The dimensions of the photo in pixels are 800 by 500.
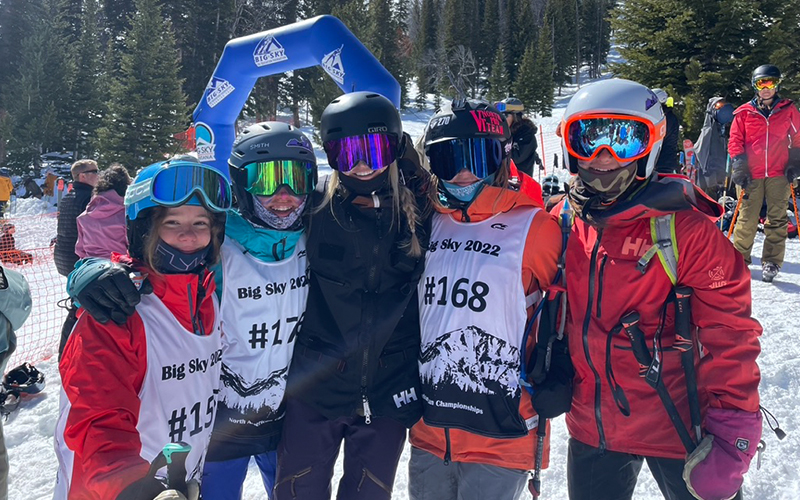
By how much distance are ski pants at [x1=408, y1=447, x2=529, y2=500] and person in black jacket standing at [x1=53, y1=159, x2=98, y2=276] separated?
16.0 ft

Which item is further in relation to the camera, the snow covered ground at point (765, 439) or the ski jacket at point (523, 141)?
the ski jacket at point (523, 141)

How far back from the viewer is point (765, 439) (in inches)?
142

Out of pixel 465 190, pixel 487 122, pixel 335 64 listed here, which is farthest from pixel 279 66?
pixel 465 190

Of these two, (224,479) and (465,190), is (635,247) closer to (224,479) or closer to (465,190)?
(465,190)

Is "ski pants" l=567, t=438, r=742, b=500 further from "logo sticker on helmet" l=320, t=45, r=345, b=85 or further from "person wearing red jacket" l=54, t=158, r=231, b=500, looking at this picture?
"logo sticker on helmet" l=320, t=45, r=345, b=85

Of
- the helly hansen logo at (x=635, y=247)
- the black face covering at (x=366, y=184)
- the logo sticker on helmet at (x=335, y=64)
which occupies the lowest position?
the helly hansen logo at (x=635, y=247)

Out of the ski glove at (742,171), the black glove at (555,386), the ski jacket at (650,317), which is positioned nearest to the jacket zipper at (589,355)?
the ski jacket at (650,317)

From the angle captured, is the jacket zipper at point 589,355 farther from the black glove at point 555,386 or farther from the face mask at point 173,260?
the face mask at point 173,260

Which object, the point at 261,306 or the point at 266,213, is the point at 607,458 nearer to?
the point at 261,306

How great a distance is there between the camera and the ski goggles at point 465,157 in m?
2.45

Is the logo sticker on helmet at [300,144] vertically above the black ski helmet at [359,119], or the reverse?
the black ski helmet at [359,119]

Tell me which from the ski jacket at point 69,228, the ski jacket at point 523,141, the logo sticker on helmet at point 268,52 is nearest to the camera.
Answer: the ski jacket at point 69,228

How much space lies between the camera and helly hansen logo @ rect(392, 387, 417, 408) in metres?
2.34

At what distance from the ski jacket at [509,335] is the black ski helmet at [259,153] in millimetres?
916
